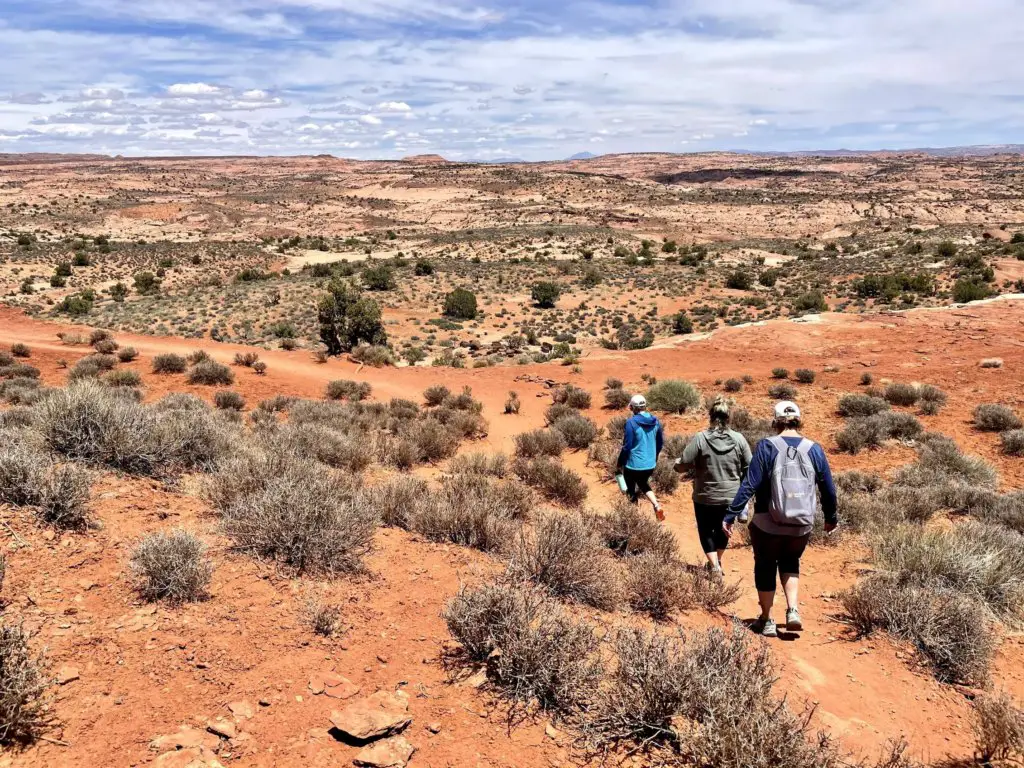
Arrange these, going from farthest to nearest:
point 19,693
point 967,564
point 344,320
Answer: point 344,320 < point 967,564 < point 19,693

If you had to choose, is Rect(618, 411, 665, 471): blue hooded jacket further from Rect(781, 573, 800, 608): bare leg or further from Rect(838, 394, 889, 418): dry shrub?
Rect(838, 394, 889, 418): dry shrub

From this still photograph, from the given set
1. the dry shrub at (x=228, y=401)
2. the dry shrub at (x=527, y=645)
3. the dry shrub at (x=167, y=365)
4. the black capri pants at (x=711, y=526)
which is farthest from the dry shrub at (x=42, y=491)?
the dry shrub at (x=167, y=365)

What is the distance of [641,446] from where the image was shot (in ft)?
22.4

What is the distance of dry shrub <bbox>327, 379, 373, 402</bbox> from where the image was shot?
47.9 feet

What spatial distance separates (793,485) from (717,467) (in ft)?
3.92

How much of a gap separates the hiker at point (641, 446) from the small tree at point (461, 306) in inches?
969

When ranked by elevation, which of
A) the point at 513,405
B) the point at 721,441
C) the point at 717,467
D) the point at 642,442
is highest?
the point at 721,441

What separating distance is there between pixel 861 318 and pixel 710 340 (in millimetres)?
5751

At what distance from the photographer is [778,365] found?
1734 centimetres

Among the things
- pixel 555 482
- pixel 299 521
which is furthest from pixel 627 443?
pixel 299 521

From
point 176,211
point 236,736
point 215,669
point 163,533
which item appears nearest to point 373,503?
point 163,533

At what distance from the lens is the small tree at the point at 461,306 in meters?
30.9

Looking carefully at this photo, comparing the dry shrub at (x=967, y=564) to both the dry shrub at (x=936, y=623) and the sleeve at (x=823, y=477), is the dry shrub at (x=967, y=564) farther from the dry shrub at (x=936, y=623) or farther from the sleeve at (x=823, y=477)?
the sleeve at (x=823, y=477)

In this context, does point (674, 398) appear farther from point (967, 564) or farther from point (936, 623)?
point (936, 623)
